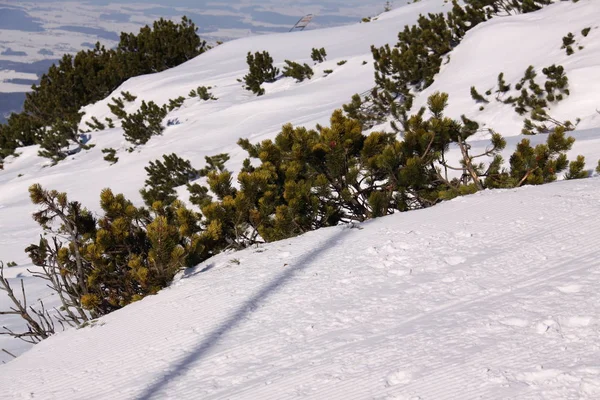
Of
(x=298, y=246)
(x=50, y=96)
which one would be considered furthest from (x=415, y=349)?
(x=50, y=96)

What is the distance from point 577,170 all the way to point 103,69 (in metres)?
24.5

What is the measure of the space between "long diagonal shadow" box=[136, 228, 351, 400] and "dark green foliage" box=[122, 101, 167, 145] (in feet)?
41.2

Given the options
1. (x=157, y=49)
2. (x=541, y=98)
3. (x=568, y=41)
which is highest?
(x=157, y=49)

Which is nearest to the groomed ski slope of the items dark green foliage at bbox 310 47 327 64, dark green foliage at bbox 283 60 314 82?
dark green foliage at bbox 283 60 314 82

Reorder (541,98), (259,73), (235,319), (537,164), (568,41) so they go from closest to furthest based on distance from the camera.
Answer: (235,319) < (537,164) < (541,98) < (568,41) < (259,73)

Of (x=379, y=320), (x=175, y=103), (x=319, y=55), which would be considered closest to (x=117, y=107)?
(x=175, y=103)

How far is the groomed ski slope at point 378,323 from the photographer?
2445 mm

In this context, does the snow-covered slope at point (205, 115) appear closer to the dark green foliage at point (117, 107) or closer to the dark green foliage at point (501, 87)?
the dark green foliage at point (117, 107)

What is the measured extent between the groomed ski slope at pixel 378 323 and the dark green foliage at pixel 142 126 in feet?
39.8

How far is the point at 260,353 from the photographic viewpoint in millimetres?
2922

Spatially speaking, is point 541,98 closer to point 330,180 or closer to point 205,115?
point 330,180

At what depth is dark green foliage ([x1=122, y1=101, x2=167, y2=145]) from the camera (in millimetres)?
15828

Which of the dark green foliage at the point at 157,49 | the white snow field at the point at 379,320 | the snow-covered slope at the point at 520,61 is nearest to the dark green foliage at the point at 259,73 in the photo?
the snow-covered slope at the point at 520,61

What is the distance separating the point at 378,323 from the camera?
3.00 metres
